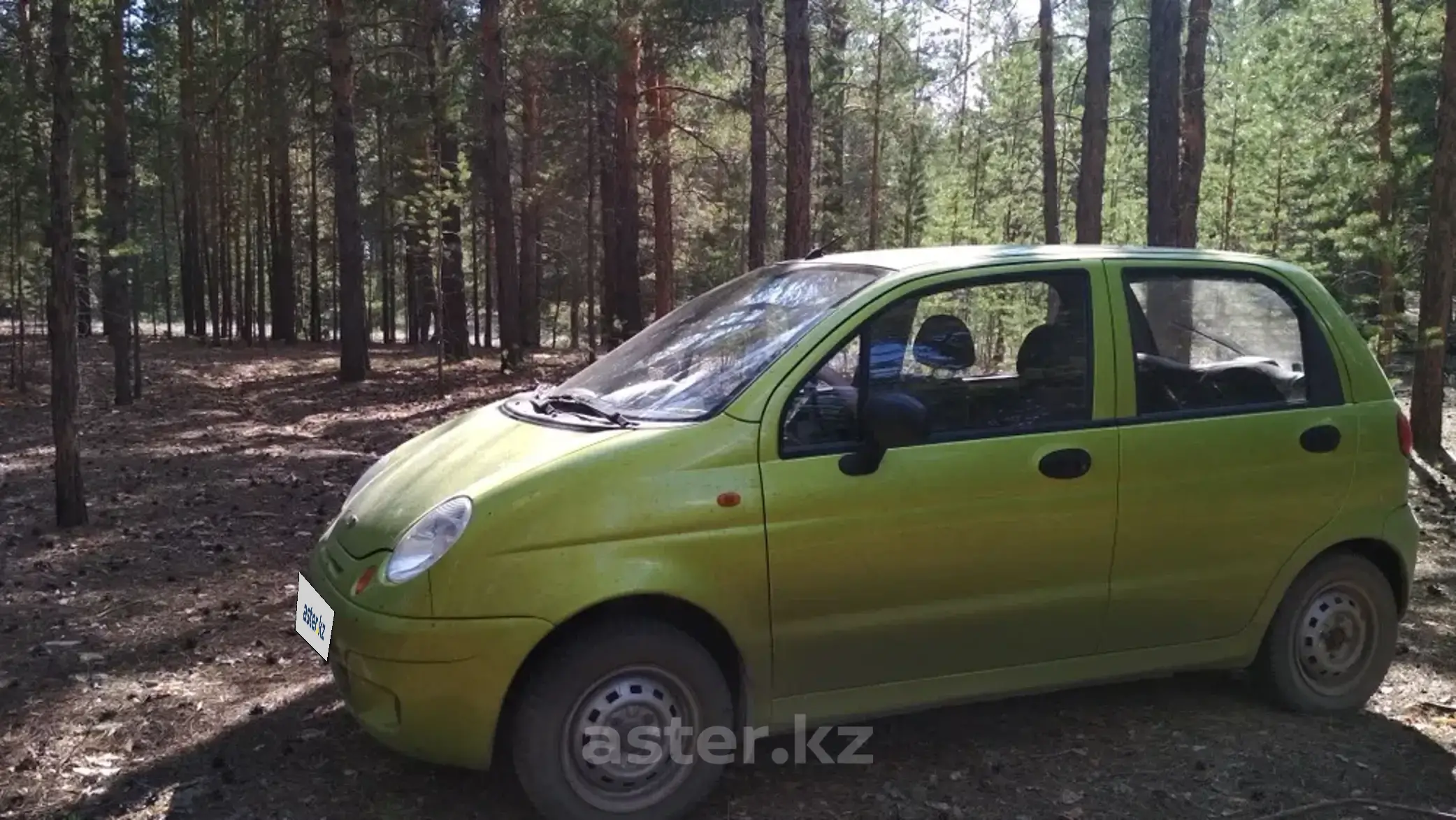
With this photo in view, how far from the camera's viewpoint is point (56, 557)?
750 centimetres

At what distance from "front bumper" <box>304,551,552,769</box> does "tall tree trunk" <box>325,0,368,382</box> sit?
15319 mm

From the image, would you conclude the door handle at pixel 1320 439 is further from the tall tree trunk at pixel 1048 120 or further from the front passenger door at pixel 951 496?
the tall tree trunk at pixel 1048 120

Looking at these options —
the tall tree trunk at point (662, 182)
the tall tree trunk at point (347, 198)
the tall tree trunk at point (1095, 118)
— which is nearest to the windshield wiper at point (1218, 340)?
the tall tree trunk at point (1095, 118)

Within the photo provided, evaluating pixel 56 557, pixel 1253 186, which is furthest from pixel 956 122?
pixel 56 557

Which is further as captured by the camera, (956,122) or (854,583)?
(956,122)

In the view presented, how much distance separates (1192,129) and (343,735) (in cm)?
1391

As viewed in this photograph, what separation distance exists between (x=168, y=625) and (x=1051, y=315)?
4901 millimetres

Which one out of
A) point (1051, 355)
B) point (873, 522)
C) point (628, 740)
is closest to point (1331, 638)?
point (1051, 355)

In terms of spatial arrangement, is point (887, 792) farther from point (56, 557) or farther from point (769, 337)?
point (56, 557)

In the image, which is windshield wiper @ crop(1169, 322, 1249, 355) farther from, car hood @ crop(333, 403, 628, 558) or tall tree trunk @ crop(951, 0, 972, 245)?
tall tree trunk @ crop(951, 0, 972, 245)

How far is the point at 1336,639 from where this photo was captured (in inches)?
200

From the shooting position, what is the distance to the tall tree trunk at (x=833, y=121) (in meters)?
19.6

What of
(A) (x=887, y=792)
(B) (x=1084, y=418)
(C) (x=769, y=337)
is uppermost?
(C) (x=769, y=337)

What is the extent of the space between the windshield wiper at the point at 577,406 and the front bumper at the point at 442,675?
820 mm
